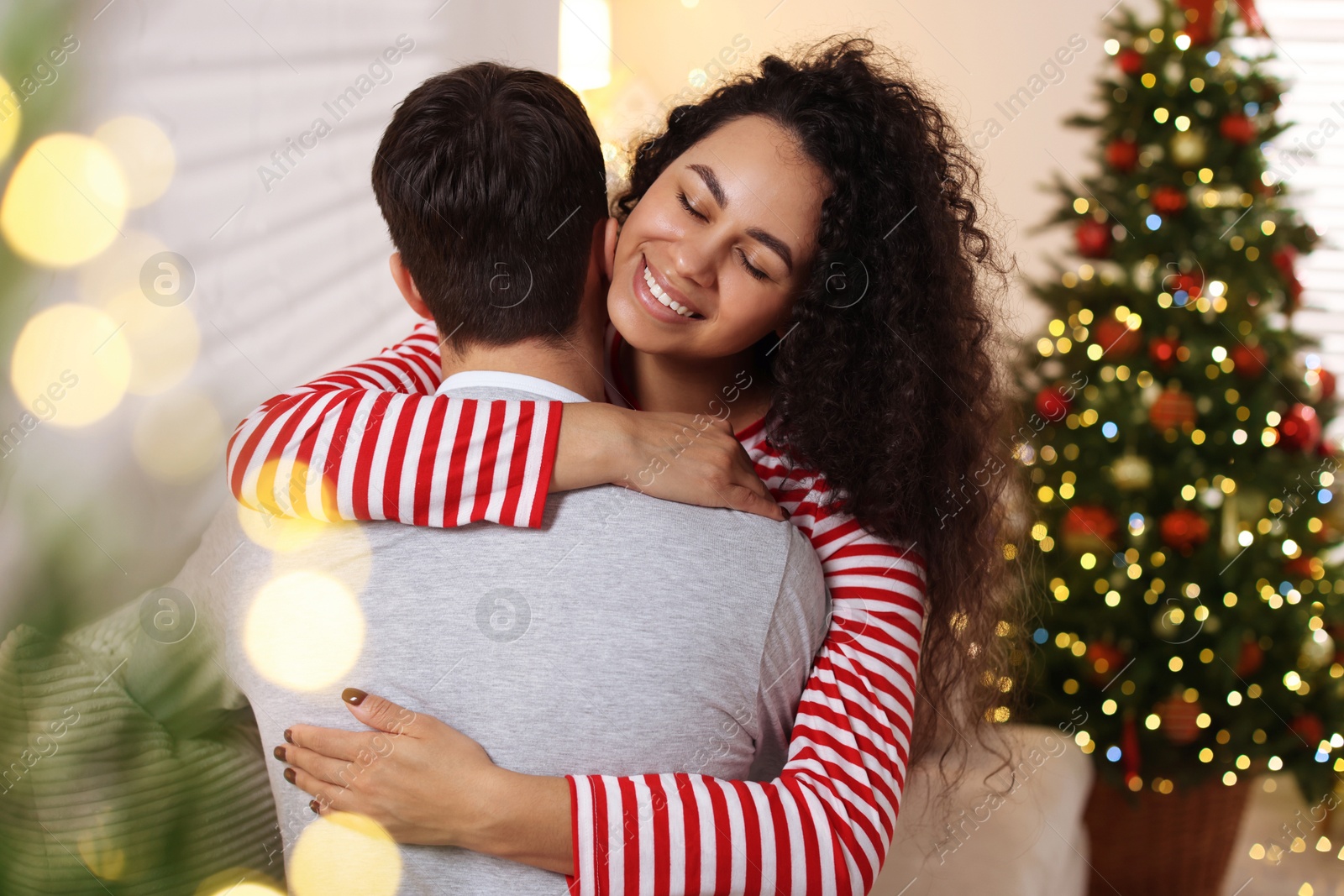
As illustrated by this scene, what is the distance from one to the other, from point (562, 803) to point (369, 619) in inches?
10.2

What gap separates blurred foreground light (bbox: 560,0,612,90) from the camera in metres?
3.27

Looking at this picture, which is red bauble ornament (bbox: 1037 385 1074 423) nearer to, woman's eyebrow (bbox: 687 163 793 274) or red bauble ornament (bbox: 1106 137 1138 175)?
red bauble ornament (bbox: 1106 137 1138 175)

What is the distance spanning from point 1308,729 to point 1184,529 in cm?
71

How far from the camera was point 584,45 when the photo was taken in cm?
346

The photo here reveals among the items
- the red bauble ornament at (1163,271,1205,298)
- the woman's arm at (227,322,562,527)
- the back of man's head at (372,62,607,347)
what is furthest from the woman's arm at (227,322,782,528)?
the red bauble ornament at (1163,271,1205,298)

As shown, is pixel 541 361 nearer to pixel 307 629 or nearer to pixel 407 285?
pixel 407 285

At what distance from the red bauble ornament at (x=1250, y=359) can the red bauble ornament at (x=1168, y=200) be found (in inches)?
16.4

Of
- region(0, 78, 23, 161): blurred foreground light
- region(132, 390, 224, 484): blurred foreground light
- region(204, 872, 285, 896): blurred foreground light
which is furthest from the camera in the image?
region(132, 390, 224, 484): blurred foreground light

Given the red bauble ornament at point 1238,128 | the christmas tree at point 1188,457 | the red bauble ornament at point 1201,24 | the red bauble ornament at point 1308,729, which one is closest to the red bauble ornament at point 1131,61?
the christmas tree at point 1188,457

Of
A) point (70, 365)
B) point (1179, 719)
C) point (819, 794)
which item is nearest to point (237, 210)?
point (70, 365)

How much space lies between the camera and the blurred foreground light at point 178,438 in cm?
86

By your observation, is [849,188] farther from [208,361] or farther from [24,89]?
[24,89]

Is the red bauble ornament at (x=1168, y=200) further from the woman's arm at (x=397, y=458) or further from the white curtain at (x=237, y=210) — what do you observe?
the woman's arm at (x=397, y=458)

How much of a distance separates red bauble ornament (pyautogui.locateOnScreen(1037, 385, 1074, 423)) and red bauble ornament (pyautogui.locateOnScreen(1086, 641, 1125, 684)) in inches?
25.3
